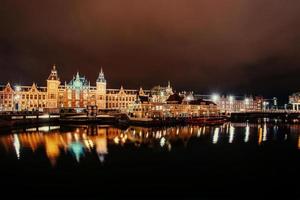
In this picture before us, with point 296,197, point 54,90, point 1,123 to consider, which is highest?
point 54,90

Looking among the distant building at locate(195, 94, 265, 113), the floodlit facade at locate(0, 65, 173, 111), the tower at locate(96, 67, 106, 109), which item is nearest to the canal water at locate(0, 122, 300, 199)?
the floodlit facade at locate(0, 65, 173, 111)

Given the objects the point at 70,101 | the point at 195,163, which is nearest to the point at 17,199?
the point at 195,163

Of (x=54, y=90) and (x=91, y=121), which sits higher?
(x=54, y=90)

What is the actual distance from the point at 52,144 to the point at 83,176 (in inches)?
653

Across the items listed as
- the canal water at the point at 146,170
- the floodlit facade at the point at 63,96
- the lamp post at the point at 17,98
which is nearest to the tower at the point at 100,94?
the floodlit facade at the point at 63,96

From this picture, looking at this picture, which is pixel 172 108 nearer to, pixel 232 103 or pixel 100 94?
pixel 100 94

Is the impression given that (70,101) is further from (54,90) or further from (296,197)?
(296,197)

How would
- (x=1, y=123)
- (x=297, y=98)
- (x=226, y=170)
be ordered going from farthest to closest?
(x=297, y=98) → (x=1, y=123) → (x=226, y=170)

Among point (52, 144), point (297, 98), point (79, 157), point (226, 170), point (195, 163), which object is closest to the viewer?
point (226, 170)

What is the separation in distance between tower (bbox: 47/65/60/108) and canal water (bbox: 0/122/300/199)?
59.7 metres

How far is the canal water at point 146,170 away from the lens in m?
19.0

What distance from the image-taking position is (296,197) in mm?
18188

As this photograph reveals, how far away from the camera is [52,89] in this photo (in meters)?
96.2

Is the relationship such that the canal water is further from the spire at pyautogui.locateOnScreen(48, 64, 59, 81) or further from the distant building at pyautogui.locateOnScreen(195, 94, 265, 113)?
the distant building at pyautogui.locateOnScreen(195, 94, 265, 113)
